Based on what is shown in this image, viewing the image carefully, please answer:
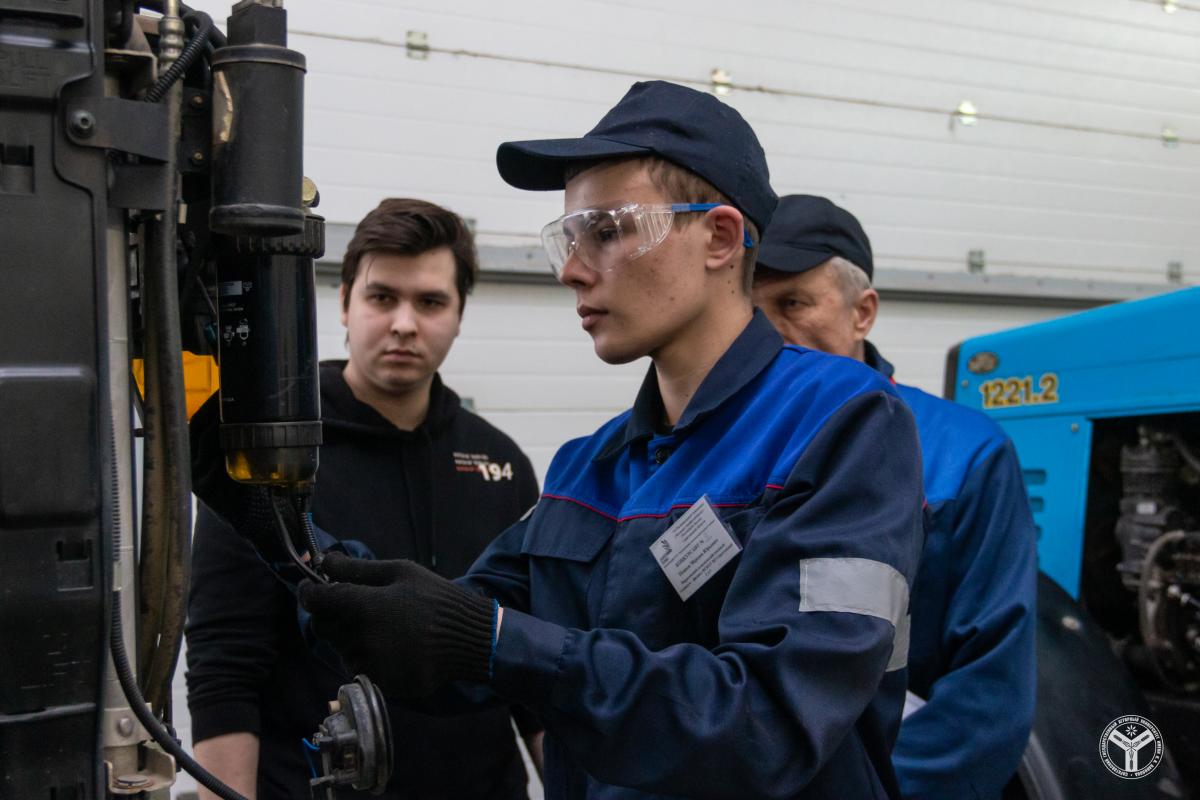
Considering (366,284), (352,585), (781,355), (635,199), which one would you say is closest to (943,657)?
(781,355)

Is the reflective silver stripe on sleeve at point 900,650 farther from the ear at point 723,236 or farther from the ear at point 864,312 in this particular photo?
the ear at point 864,312

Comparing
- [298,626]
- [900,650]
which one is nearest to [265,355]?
[900,650]

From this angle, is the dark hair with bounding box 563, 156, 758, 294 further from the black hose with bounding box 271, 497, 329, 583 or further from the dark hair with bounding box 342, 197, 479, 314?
the dark hair with bounding box 342, 197, 479, 314

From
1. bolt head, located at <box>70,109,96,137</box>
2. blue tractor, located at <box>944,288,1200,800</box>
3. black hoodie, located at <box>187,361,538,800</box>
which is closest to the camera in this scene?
bolt head, located at <box>70,109,96,137</box>

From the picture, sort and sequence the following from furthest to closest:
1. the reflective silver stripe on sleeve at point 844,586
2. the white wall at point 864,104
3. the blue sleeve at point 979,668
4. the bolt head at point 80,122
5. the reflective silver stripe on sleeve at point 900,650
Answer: the white wall at point 864,104 → the blue sleeve at point 979,668 → the reflective silver stripe on sleeve at point 900,650 → the reflective silver stripe on sleeve at point 844,586 → the bolt head at point 80,122

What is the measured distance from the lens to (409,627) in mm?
1396

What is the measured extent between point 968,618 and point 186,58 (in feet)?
5.66

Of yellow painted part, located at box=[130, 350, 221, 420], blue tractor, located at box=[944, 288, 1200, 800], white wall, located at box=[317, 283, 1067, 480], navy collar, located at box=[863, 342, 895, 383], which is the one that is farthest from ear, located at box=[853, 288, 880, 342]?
yellow painted part, located at box=[130, 350, 221, 420]

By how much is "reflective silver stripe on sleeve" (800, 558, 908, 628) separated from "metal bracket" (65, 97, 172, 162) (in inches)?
36.2

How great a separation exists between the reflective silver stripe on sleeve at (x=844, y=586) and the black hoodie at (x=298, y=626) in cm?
109

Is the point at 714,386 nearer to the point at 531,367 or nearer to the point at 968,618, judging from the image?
the point at 968,618

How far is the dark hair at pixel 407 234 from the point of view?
2.85 meters

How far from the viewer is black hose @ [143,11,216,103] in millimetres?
1297

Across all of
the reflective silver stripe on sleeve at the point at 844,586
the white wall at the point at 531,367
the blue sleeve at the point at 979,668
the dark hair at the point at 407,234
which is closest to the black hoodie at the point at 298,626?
the dark hair at the point at 407,234
